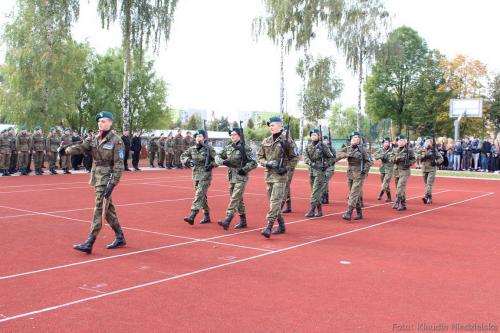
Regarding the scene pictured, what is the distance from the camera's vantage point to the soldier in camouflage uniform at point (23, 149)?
2314 cm

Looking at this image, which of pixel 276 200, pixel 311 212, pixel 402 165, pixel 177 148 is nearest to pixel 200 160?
pixel 276 200

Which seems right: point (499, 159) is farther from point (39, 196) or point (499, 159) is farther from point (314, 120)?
point (314, 120)

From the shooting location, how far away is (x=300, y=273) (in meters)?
Result: 7.10

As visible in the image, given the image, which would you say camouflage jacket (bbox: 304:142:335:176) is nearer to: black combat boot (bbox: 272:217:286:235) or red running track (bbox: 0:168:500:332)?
red running track (bbox: 0:168:500:332)

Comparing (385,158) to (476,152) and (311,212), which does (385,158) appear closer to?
(311,212)

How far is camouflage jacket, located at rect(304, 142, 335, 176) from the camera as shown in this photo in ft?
41.9

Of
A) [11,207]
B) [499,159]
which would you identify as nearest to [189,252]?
[11,207]

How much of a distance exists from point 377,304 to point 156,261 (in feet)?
10.9

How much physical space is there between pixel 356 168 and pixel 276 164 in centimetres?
346

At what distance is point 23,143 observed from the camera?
23125mm

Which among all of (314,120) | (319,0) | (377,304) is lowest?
(377,304)

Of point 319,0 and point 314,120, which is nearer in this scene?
point 319,0

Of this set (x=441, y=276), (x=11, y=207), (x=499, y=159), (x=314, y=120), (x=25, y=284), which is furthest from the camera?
(x=314, y=120)

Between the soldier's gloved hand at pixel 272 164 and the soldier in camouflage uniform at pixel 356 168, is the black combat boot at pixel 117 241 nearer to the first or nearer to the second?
the soldier's gloved hand at pixel 272 164
